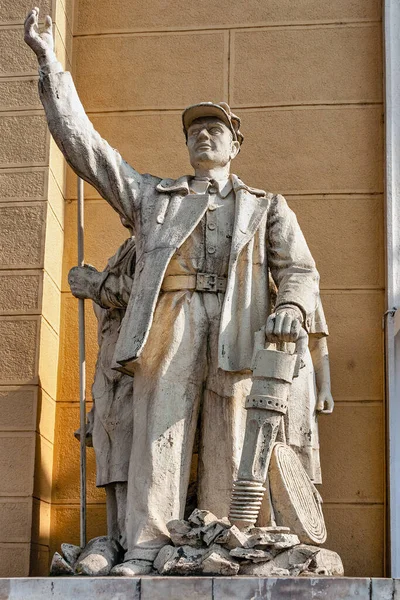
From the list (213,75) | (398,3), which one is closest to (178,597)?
(213,75)

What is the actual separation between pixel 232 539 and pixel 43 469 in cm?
192

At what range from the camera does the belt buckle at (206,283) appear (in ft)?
19.6

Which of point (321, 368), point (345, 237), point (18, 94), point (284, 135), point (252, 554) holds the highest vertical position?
point (18, 94)

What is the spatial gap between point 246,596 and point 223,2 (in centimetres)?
407

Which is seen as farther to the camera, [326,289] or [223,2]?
[223,2]

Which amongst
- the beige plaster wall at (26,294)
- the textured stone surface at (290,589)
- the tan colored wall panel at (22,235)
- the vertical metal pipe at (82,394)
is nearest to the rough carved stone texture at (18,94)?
the beige plaster wall at (26,294)

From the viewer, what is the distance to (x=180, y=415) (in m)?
5.80

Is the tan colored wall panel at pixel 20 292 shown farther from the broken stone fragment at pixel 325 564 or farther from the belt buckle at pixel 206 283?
the broken stone fragment at pixel 325 564

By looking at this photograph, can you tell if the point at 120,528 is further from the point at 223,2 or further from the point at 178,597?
the point at 223,2

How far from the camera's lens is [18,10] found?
745 centimetres

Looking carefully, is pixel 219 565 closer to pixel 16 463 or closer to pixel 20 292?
pixel 16 463

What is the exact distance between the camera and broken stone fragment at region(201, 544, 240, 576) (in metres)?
5.17

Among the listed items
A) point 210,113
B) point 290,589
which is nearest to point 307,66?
point 210,113

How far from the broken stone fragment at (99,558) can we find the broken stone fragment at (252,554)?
2.14 feet
